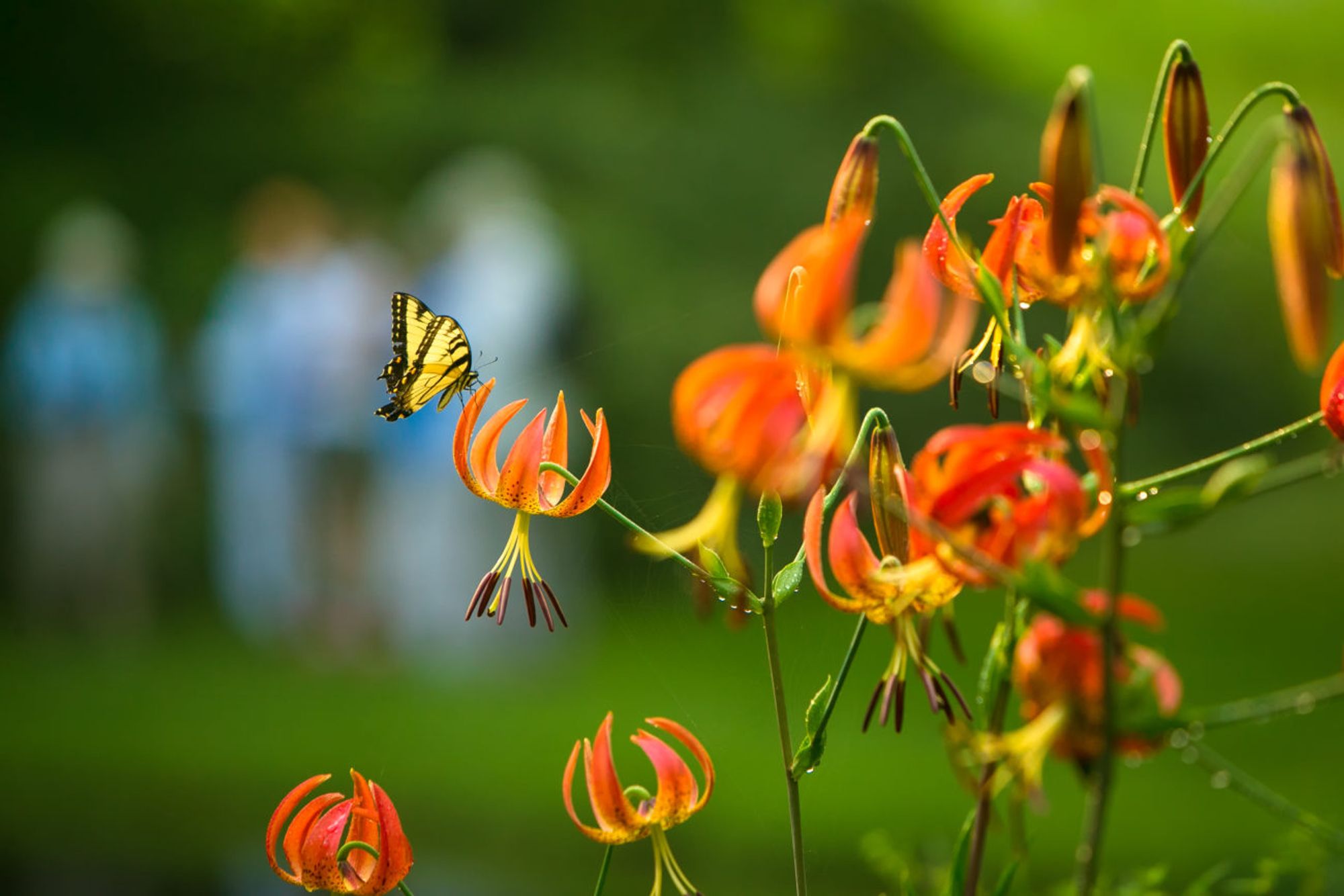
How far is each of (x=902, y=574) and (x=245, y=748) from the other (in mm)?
4238

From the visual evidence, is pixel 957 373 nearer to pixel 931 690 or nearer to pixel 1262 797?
pixel 931 690

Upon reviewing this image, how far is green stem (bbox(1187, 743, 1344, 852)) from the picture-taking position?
1.75 feet

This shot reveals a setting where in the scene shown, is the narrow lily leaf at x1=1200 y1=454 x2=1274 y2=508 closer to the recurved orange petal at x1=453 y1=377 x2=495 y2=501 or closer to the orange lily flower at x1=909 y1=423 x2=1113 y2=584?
the orange lily flower at x1=909 y1=423 x2=1113 y2=584

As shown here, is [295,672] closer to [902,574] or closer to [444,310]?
[444,310]

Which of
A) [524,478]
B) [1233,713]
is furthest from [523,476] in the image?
[1233,713]

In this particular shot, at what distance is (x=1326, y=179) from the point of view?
2.03 feet

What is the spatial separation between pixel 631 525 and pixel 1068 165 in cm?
26

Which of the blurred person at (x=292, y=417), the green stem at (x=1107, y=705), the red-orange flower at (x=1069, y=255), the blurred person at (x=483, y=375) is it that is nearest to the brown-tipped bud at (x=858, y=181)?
the red-orange flower at (x=1069, y=255)

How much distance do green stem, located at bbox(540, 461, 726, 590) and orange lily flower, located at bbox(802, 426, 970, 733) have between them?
6 centimetres

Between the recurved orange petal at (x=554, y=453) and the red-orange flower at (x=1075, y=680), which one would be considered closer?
the red-orange flower at (x=1075, y=680)

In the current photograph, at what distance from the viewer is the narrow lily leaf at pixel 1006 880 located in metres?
0.69

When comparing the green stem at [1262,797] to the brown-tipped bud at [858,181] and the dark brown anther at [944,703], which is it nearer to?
the dark brown anther at [944,703]

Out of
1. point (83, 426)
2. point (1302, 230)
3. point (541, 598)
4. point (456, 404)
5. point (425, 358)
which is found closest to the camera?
point (1302, 230)

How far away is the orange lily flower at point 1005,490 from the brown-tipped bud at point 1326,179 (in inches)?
5.2
